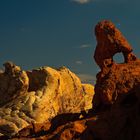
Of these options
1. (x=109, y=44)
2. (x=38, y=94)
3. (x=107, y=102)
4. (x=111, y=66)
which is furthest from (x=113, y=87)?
(x=38, y=94)

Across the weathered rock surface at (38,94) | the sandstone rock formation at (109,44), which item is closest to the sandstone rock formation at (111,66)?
the sandstone rock formation at (109,44)

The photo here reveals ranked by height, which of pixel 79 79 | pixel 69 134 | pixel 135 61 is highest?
pixel 79 79

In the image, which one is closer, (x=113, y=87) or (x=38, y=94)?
(x=113, y=87)

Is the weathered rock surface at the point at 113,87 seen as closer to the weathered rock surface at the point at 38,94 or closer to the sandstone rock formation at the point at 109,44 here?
the sandstone rock formation at the point at 109,44

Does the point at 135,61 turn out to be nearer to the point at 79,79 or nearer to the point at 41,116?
the point at 41,116

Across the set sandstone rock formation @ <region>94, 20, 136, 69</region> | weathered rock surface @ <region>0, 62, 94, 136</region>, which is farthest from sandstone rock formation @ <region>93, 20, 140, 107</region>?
weathered rock surface @ <region>0, 62, 94, 136</region>

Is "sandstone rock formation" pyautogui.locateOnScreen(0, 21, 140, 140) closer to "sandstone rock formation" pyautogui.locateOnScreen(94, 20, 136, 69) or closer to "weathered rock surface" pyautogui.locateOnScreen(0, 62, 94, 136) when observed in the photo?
"sandstone rock formation" pyautogui.locateOnScreen(94, 20, 136, 69)

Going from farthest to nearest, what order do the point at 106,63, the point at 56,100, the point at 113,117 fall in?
1. the point at 56,100
2. the point at 106,63
3. the point at 113,117

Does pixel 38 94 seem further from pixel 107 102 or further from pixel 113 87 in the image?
pixel 113 87

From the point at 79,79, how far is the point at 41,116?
1237 centimetres

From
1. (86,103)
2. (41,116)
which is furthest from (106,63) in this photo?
(86,103)

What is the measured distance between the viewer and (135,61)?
112 ft

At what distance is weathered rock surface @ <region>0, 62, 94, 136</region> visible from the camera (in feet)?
164

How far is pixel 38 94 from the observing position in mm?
53094
